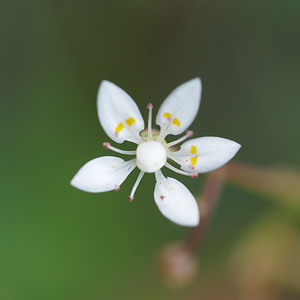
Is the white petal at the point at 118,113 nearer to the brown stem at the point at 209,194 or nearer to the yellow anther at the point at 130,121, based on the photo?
the yellow anther at the point at 130,121

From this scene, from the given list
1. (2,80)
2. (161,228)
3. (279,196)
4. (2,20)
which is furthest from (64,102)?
(279,196)

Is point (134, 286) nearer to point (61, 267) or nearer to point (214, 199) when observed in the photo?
point (61, 267)

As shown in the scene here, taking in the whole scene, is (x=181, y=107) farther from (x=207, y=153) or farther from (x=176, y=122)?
(x=207, y=153)

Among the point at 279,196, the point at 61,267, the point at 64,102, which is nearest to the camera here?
the point at 279,196

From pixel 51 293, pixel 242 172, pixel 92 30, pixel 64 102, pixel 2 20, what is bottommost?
pixel 51 293

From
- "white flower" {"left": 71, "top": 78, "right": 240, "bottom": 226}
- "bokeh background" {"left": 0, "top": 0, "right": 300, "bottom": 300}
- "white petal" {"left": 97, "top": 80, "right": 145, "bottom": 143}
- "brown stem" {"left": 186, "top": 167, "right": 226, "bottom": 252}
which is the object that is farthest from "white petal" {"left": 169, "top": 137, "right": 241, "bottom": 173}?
"bokeh background" {"left": 0, "top": 0, "right": 300, "bottom": 300}

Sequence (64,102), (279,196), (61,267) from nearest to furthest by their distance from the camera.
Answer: (279,196), (61,267), (64,102)

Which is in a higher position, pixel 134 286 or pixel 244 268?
pixel 244 268

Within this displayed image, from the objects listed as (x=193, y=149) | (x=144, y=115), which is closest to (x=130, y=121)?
(x=193, y=149)

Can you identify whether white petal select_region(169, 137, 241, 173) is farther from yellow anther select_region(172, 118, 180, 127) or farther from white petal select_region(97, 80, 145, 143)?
white petal select_region(97, 80, 145, 143)
